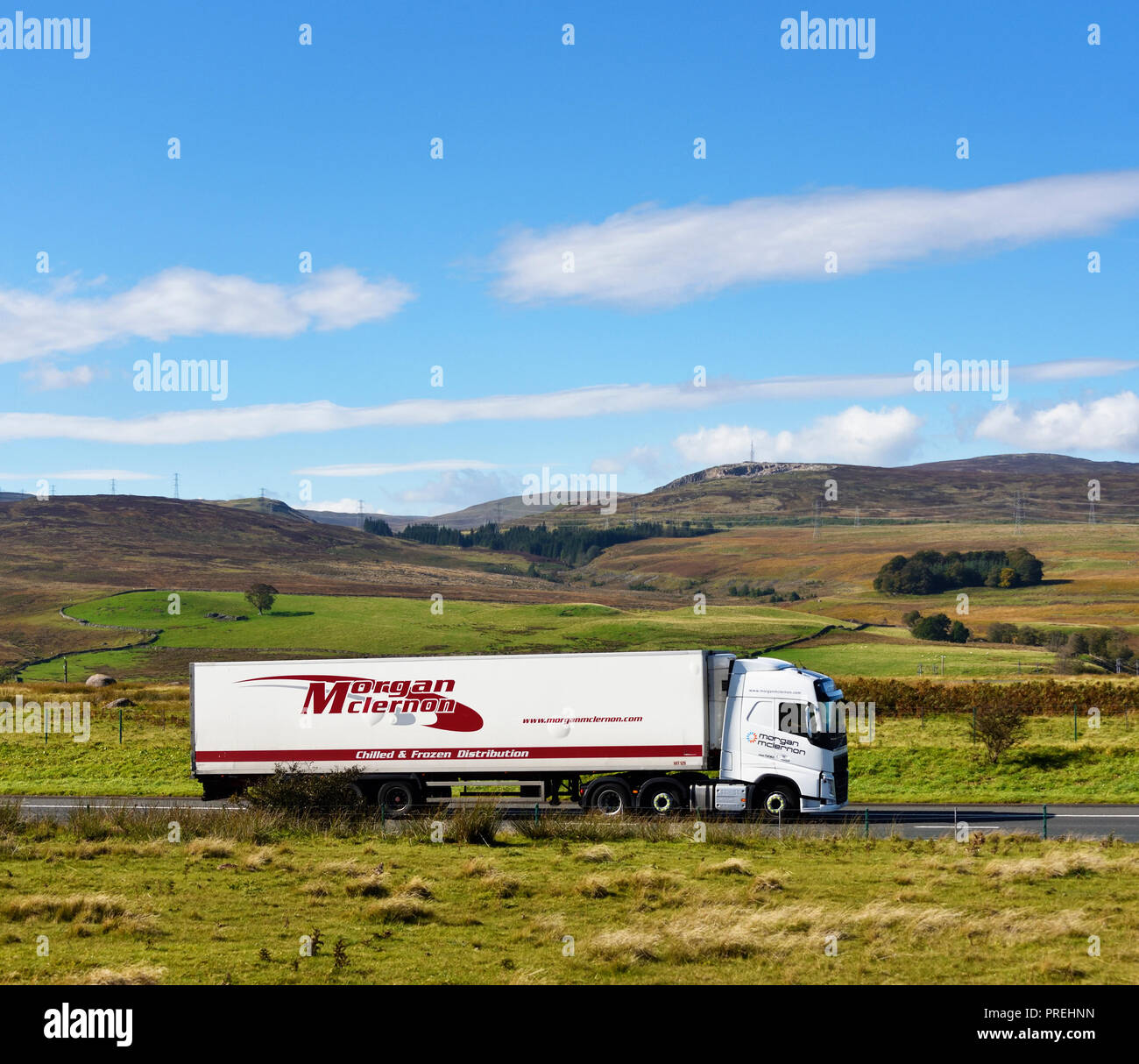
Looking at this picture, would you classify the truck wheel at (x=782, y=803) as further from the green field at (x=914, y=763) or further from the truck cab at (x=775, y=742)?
the green field at (x=914, y=763)

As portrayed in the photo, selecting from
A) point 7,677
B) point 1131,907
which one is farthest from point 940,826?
point 7,677

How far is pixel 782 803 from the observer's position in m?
28.6

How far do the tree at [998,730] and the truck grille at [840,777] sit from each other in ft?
39.1

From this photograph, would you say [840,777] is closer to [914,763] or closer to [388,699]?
[388,699]

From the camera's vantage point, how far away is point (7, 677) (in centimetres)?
13888

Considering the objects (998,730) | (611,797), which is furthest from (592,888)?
(998,730)

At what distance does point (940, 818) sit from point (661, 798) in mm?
7788

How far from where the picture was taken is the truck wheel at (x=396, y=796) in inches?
1202

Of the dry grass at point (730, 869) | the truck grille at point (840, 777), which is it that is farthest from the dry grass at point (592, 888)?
the truck grille at point (840, 777)

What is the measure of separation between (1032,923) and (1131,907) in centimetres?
255

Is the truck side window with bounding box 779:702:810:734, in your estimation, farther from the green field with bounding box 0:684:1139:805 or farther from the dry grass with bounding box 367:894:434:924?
the dry grass with bounding box 367:894:434:924

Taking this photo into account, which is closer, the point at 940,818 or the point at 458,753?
the point at 458,753

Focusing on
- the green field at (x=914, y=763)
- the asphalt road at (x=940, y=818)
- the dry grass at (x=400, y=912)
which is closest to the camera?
the dry grass at (x=400, y=912)
